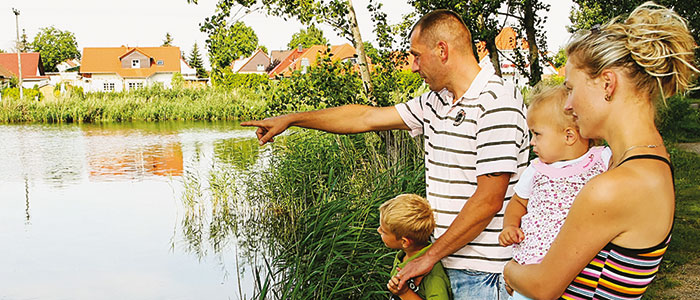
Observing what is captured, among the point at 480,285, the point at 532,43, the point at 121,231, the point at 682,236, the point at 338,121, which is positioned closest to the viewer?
the point at 480,285

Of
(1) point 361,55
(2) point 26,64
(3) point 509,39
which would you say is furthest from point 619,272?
(2) point 26,64

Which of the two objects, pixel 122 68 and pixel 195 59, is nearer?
pixel 122 68

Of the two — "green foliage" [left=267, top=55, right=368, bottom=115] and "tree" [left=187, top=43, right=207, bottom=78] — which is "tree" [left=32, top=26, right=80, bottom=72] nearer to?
"tree" [left=187, top=43, right=207, bottom=78]

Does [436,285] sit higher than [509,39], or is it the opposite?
[509,39]

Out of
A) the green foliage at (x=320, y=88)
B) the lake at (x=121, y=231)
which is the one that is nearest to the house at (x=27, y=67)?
the lake at (x=121, y=231)

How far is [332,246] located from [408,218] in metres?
1.92

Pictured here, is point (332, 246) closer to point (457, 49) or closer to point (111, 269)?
point (457, 49)

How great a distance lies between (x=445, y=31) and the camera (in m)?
2.49

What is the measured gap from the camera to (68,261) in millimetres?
7727

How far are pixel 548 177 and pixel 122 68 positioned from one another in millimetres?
62706

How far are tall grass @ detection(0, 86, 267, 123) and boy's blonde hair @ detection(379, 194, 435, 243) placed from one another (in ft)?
83.4

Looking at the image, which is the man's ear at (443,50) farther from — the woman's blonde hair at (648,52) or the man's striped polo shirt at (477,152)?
the woman's blonde hair at (648,52)

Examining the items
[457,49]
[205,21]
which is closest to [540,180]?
[457,49]

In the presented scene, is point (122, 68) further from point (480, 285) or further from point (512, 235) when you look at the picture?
point (512, 235)
